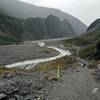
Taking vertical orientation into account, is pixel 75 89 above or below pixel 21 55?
below

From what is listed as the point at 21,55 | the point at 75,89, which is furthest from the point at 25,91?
the point at 21,55

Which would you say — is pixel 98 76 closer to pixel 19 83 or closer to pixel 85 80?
pixel 85 80

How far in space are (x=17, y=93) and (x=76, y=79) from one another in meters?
9.07

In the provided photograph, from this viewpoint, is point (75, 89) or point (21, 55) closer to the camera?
point (75, 89)

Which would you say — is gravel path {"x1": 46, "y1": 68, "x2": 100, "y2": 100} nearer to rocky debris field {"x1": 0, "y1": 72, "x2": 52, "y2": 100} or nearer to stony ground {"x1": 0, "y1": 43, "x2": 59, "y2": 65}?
rocky debris field {"x1": 0, "y1": 72, "x2": 52, "y2": 100}

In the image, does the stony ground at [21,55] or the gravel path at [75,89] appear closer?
the gravel path at [75,89]

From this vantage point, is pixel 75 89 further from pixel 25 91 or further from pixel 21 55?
pixel 21 55

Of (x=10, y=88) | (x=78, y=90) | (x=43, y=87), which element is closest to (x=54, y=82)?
(x=43, y=87)

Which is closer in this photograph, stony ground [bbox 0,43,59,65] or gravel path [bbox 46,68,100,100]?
gravel path [bbox 46,68,100,100]

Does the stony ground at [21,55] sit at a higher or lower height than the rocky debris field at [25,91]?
higher

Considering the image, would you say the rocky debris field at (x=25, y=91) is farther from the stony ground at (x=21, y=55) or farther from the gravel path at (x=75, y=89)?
the stony ground at (x=21, y=55)

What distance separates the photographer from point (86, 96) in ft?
63.8

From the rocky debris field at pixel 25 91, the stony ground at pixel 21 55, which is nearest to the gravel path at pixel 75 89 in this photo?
the rocky debris field at pixel 25 91

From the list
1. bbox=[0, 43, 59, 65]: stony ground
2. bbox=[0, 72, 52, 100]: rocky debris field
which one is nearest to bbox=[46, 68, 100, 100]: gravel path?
bbox=[0, 72, 52, 100]: rocky debris field
